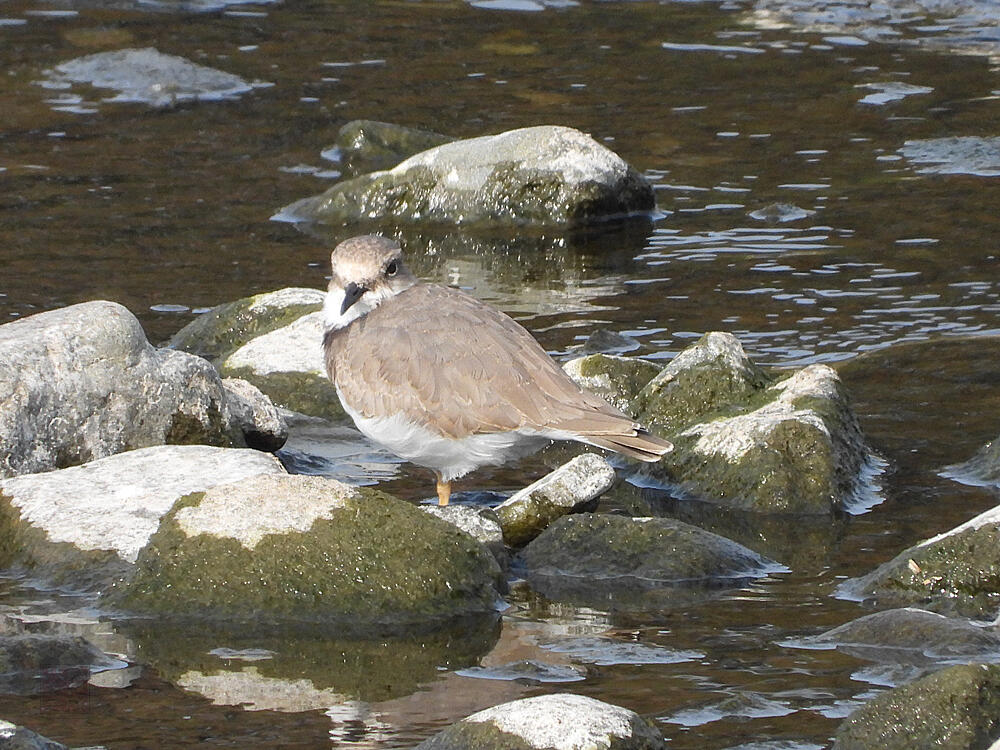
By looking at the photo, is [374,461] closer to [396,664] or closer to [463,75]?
[396,664]

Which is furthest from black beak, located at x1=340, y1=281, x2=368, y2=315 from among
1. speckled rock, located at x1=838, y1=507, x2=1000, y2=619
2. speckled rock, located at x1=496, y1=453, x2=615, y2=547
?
speckled rock, located at x1=838, y1=507, x2=1000, y2=619

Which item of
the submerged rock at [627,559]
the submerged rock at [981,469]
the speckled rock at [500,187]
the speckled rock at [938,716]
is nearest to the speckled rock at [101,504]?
the submerged rock at [627,559]

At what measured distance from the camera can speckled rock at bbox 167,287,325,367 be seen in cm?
956

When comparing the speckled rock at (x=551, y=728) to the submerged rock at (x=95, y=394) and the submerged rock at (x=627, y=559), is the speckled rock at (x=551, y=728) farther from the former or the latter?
the submerged rock at (x=95, y=394)

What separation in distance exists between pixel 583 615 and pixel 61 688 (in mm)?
1859

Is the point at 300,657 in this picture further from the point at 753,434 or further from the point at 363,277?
the point at 753,434

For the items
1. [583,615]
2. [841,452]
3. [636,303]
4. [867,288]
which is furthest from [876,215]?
[583,615]

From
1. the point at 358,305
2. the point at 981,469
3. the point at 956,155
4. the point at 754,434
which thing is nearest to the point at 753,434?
the point at 754,434

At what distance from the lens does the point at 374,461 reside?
8.34 meters

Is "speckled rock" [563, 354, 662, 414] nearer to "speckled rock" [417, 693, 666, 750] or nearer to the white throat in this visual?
the white throat

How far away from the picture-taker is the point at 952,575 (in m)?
6.18

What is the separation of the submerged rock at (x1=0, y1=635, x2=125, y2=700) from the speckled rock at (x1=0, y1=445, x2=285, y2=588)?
2.63 feet

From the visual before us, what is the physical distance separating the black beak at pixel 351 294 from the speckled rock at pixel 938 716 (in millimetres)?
3285

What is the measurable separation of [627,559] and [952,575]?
1204 millimetres
